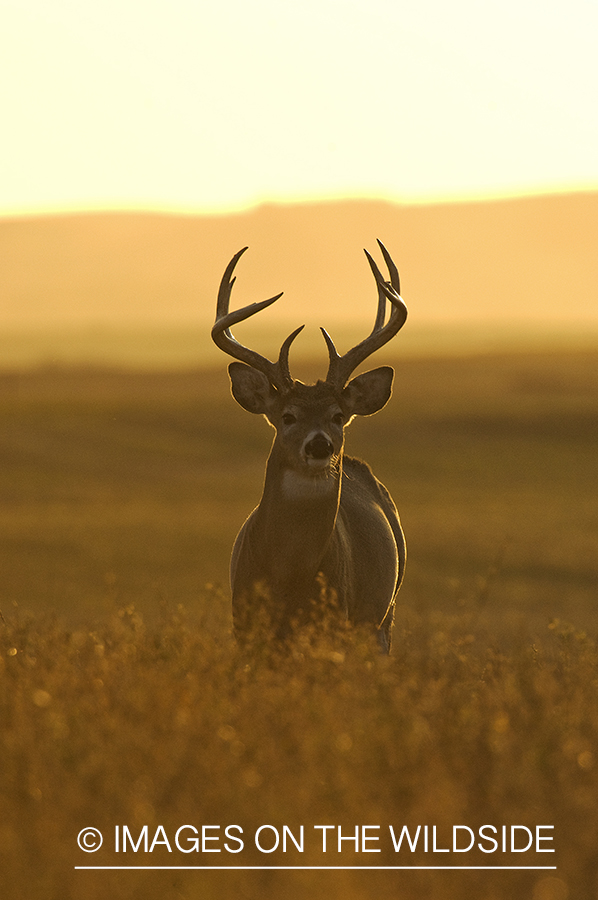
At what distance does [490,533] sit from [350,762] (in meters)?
26.6

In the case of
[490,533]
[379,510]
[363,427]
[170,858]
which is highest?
[363,427]

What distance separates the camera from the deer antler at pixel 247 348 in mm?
9992

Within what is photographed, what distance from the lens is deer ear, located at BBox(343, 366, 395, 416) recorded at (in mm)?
10305

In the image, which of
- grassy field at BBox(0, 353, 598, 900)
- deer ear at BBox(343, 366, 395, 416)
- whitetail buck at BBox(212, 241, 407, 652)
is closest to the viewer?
grassy field at BBox(0, 353, 598, 900)

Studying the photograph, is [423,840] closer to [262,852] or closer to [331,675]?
[262,852]

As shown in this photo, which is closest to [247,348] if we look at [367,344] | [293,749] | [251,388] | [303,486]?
[251,388]

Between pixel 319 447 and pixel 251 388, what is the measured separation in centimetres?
110

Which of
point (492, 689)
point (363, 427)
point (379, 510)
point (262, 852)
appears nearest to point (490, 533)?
point (363, 427)

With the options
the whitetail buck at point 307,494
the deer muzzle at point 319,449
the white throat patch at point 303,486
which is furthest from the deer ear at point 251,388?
the deer muzzle at point 319,449

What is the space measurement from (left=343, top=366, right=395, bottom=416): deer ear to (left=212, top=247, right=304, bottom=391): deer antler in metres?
0.51

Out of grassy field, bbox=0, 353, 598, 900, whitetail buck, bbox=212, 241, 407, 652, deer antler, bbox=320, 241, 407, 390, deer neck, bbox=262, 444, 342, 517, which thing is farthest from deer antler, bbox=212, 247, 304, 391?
grassy field, bbox=0, 353, 598, 900

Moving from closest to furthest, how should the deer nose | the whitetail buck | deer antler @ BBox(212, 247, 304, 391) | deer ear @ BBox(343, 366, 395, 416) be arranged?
the deer nose → the whitetail buck → deer antler @ BBox(212, 247, 304, 391) → deer ear @ BBox(343, 366, 395, 416)

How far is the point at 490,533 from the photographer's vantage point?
31828 mm

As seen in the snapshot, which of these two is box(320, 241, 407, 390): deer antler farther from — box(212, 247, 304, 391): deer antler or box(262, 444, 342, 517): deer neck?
box(262, 444, 342, 517): deer neck
